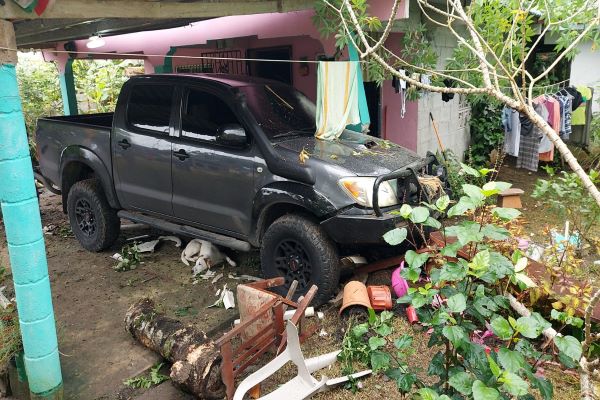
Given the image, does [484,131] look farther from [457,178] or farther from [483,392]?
[483,392]

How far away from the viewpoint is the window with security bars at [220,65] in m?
9.10

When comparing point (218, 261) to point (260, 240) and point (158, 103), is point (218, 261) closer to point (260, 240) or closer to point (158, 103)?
point (260, 240)

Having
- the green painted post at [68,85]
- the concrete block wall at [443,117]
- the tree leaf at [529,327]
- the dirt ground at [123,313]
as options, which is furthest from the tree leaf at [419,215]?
the green painted post at [68,85]

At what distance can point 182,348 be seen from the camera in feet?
11.1

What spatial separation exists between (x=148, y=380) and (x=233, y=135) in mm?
2169

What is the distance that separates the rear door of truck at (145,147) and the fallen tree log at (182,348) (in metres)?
1.40

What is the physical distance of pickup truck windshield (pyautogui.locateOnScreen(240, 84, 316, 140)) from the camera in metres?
4.54

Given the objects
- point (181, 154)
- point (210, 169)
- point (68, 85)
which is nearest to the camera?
point (210, 169)

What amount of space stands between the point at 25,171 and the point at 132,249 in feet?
9.31

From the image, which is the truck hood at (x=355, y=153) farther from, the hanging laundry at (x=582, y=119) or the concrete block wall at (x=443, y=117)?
the hanging laundry at (x=582, y=119)

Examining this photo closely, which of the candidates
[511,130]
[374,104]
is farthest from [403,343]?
[511,130]

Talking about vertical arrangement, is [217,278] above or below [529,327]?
below

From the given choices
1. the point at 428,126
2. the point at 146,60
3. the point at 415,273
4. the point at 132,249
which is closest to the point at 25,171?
the point at 415,273

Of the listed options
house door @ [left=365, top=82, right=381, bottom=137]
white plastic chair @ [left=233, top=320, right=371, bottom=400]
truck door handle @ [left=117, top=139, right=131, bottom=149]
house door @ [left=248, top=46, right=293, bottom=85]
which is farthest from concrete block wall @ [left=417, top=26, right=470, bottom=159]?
white plastic chair @ [left=233, top=320, right=371, bottom=400]
